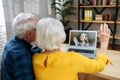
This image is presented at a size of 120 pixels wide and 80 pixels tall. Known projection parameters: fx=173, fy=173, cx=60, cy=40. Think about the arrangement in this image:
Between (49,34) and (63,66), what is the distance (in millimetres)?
206

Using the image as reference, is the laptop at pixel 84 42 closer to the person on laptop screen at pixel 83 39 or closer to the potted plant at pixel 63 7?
the person on laptop screen at pixel 83 39

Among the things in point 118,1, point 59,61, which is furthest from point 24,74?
point 118,1

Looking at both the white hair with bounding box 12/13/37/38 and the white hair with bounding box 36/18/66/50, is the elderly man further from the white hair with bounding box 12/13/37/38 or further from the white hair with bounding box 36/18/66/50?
the white hair with bounding box 36/18/66/50

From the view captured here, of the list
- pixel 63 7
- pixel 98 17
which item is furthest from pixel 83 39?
pixel 63 7

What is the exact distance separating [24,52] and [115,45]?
3.63m

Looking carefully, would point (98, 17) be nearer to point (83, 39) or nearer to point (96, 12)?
point (96, 12)

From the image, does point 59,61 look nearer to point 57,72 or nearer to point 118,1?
point 57,72

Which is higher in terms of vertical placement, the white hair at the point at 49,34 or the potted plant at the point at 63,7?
the potted plant at the point at 63,7

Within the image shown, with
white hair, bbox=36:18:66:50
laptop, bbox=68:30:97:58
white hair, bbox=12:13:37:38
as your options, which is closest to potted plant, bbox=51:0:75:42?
laptop, bbox=68:30:97:58

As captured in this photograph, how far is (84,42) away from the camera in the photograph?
1.82 m

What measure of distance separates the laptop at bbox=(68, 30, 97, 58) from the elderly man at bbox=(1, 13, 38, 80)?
2.32ft

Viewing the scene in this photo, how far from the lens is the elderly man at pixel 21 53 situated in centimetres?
110

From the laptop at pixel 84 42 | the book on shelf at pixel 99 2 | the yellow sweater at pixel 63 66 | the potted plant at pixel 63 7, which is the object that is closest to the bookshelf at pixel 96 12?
the book on shelf at pixel 99 2

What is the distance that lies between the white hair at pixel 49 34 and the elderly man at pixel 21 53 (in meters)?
0.16
